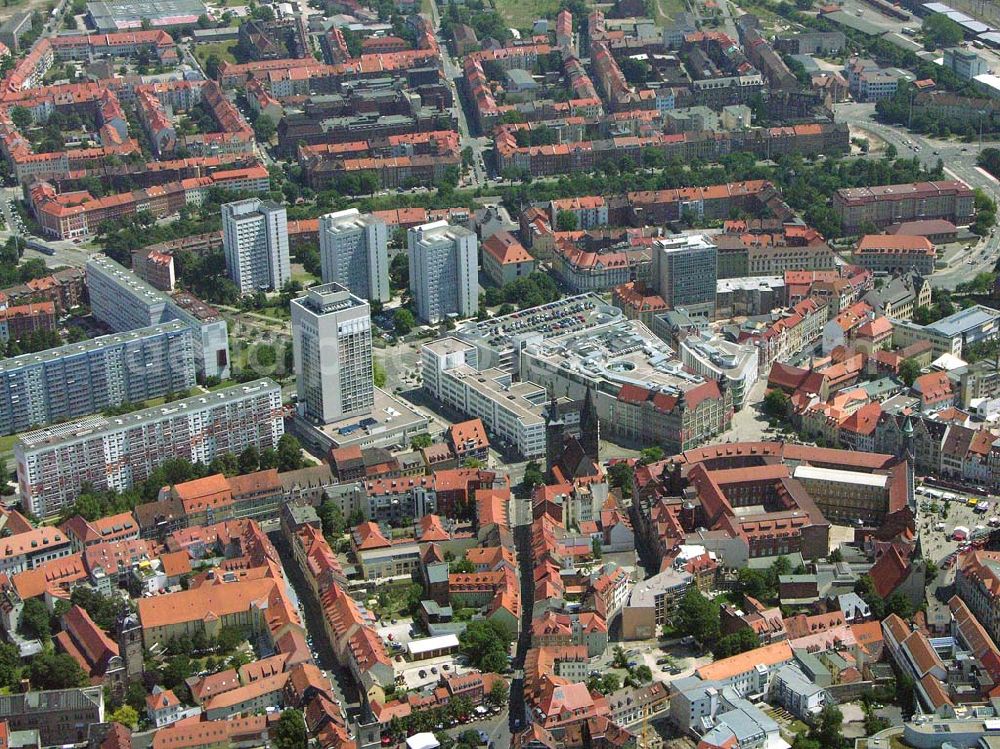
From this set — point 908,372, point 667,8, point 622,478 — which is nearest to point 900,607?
point 622,478

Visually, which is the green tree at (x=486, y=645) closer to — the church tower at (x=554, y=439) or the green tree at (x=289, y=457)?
the church tower at (x=554, y=439)

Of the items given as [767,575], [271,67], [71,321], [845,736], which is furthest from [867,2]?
[845,736]

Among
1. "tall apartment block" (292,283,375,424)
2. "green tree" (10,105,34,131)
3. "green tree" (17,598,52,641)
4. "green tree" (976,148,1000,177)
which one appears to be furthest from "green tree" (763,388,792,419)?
"green tree" (10,105,34,131)

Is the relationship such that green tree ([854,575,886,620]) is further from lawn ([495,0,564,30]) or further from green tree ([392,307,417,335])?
lawn ([495,0,564,30])

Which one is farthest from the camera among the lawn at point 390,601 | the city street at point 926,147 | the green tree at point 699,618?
the city street at point 926,147

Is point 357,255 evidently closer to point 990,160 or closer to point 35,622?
point 35,622

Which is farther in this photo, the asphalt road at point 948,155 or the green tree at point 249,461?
the asphalt road at point 948,155

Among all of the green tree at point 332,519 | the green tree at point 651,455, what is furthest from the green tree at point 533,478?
the green tree at point 332,519
